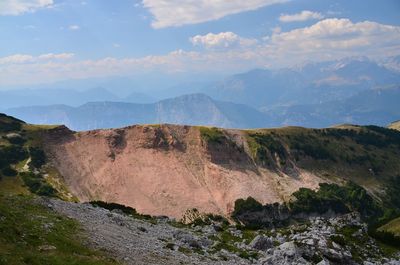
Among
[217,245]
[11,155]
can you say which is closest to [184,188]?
[11,155]

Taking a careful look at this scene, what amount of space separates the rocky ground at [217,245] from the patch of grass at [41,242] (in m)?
2.23

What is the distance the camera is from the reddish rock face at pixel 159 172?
540 ft

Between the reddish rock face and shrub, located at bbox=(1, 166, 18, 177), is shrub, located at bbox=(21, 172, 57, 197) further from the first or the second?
the reddish rock face

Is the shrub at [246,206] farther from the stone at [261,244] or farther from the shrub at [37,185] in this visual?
the stone at [261,244]

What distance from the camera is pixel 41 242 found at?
3556 cm

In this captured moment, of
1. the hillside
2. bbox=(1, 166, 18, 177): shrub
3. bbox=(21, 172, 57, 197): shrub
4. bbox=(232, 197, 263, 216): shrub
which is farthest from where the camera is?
the hillside

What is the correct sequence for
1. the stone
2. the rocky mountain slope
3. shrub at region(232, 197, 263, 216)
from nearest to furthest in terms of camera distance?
1. the stone
2. the rocky mountain slope
3. shrub at region(232, 197, 263, 216)

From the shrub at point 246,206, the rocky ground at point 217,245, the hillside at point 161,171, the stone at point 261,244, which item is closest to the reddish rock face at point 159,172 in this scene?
the hillside at point 161,171

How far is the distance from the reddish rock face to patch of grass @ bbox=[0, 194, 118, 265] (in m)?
111

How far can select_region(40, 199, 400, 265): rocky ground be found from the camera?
4191 cm

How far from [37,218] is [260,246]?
27.8m

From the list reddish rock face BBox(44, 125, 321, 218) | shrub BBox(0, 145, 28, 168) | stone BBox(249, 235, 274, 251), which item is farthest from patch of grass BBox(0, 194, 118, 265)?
shrub BBox(0, 145, 28, 168)

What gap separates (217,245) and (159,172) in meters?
126

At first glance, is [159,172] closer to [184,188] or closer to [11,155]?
[184,188]
